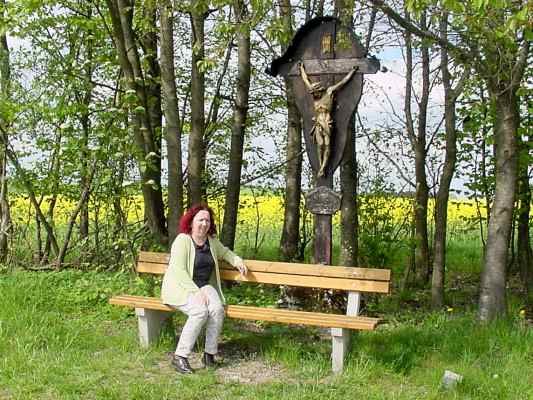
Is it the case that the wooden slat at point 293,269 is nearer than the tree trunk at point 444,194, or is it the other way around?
the wooden slat at point 293,269

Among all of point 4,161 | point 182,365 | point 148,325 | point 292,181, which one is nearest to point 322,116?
point 148,325

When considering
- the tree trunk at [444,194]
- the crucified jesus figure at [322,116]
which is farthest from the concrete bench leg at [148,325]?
the tree trunk at [444,194]

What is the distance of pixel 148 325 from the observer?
20.2 ft

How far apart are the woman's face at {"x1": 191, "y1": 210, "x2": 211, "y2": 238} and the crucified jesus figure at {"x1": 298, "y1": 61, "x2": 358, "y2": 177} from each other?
1.33 meters

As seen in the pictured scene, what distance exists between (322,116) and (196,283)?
198 cm

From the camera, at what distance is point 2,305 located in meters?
7.02

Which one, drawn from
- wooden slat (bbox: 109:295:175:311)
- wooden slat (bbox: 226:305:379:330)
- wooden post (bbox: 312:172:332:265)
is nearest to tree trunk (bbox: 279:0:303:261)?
wooden post (bbox: 312:172:332:265)

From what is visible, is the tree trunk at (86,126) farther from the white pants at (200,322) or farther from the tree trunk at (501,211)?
the tree trunk at (501,211)

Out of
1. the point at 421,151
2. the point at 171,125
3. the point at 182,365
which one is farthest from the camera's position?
the point at 421,151

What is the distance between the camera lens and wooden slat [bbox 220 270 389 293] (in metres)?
5.87

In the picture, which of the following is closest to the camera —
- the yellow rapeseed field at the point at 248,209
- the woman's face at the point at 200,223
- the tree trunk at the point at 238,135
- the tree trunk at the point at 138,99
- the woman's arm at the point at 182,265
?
the woman's arm at the point at 182,265

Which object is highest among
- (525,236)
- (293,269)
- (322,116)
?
(322,116)

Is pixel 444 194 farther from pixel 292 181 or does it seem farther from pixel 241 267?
pixel 241 267

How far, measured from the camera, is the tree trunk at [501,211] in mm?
6839
